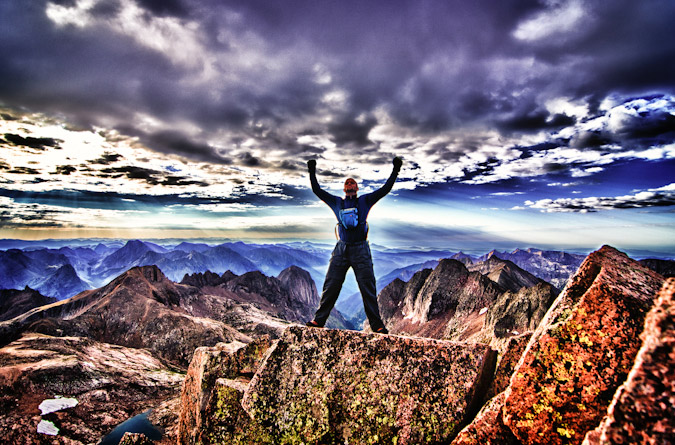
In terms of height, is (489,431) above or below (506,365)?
below

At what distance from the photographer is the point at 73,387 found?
24.9 m

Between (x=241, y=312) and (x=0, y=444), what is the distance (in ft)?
396

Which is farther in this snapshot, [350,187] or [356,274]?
[350,187]

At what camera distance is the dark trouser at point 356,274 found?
30.3 ft

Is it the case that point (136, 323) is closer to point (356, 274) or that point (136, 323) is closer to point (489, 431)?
point (356, 274)

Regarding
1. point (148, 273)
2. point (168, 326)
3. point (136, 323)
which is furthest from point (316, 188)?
point (148, 273)

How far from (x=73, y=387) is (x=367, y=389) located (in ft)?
104

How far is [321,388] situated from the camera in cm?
701

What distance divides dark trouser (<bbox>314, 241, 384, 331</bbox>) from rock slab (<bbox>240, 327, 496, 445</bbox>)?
5.46 ft

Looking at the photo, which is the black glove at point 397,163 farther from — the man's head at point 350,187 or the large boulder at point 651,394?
the large boulder at point 651,394

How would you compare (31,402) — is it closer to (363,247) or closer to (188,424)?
(188,424)

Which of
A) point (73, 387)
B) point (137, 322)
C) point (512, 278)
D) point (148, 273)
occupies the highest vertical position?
point (512, 278)

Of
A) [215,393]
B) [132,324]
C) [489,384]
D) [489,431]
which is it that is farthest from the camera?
[132,324]

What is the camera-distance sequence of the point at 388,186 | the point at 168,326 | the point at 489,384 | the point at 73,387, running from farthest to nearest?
the point at 168,326 < the point at 73,387 < the point at 388,186 < the point at 489,384
